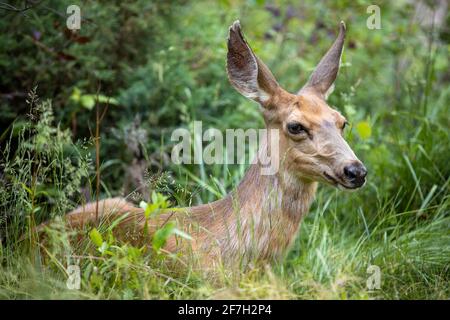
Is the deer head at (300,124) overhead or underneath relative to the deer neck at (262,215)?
overhead

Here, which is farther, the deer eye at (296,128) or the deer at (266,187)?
the deer eye at (296,128)

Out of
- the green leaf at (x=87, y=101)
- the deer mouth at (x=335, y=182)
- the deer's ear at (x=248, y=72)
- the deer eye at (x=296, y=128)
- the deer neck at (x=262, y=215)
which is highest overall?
the deer's ear at (x=248, y=72)

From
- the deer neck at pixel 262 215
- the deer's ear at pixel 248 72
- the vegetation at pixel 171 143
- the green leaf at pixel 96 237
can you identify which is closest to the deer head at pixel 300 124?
the deer's ear at pixel 248 72

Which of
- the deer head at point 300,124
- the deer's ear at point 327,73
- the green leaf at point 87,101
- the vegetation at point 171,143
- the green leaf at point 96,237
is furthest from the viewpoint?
the green leaf at point 87,101

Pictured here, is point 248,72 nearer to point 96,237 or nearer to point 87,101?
point 96,237

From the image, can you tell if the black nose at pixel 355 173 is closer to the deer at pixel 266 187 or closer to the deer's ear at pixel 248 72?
the deer at pixel 266 187

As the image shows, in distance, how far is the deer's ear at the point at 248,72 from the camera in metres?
4.44

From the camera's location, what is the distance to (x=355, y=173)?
399 cm

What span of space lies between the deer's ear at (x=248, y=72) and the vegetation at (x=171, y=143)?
63cm

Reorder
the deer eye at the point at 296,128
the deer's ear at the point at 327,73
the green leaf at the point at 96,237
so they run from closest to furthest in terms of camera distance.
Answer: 1. the green leaf at the point at 96,237
2. the deer eye at the point at 296,128
3. the deer's ear at the point at 327,73

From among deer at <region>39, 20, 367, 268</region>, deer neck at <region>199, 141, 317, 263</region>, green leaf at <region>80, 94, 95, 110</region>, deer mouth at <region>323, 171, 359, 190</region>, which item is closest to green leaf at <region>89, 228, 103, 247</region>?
deer at <region>39, 20, 367, 268</region>

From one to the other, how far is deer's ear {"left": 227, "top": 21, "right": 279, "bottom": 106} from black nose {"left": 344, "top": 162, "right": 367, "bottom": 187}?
81cm

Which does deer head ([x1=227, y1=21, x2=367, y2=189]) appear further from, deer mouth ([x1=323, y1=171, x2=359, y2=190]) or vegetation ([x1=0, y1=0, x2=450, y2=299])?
vegetation ([x1=0, y1=0, x2=450, y2=299])

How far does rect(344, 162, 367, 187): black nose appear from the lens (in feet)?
13.1
